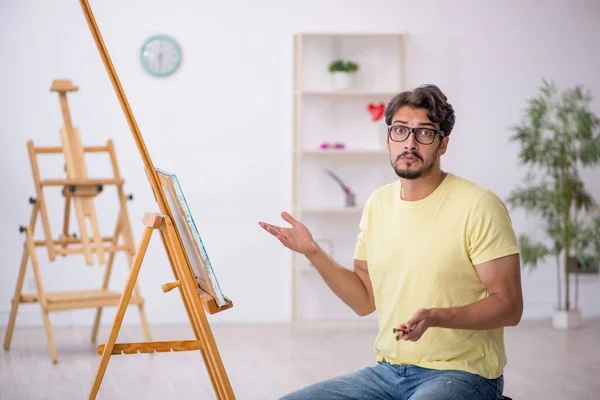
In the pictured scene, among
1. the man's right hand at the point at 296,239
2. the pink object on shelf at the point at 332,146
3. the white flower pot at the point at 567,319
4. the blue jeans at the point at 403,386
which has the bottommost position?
the white flower pot at the point at 567,319

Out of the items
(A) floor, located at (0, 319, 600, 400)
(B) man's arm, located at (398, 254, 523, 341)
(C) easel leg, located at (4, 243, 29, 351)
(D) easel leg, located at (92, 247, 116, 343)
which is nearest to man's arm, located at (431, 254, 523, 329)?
(B) man's arm, located at (398, 254, 523, 341)

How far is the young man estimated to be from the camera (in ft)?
6.93

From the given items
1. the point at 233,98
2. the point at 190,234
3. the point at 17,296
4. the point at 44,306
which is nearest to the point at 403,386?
the point at 190,234

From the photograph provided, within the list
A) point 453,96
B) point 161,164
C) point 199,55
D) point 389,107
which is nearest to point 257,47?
point 199,55

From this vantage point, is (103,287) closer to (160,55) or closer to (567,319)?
(160,55)

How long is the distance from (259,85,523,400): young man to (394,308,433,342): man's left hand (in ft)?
0.32

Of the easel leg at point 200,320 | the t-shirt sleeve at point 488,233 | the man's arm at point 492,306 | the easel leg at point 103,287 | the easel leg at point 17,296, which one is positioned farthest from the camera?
the easel leg at point 103,287

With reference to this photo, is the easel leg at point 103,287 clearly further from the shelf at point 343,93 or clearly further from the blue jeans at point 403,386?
the blue jeans at point 403,386

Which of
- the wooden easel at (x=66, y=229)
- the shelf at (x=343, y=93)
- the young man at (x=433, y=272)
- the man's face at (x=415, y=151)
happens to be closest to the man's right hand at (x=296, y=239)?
the young man at (x=433, y=272)

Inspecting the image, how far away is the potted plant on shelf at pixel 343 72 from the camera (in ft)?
18.5

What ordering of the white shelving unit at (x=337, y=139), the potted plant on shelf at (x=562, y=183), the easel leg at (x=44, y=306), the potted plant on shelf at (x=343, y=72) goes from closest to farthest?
the easel leg at (x=44, y=306), the potted plant on shelf at (x=562, y=183), the potted plant on shelf at (x=343, y=72), the white shelving unit at (x=337, y=139)

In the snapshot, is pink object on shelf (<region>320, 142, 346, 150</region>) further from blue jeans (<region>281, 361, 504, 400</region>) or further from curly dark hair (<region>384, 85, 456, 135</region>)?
blue jeans (<region>281, 361, 504, 400</region>)

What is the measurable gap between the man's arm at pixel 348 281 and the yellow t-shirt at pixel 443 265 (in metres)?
0.12

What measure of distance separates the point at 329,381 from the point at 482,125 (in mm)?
4064
